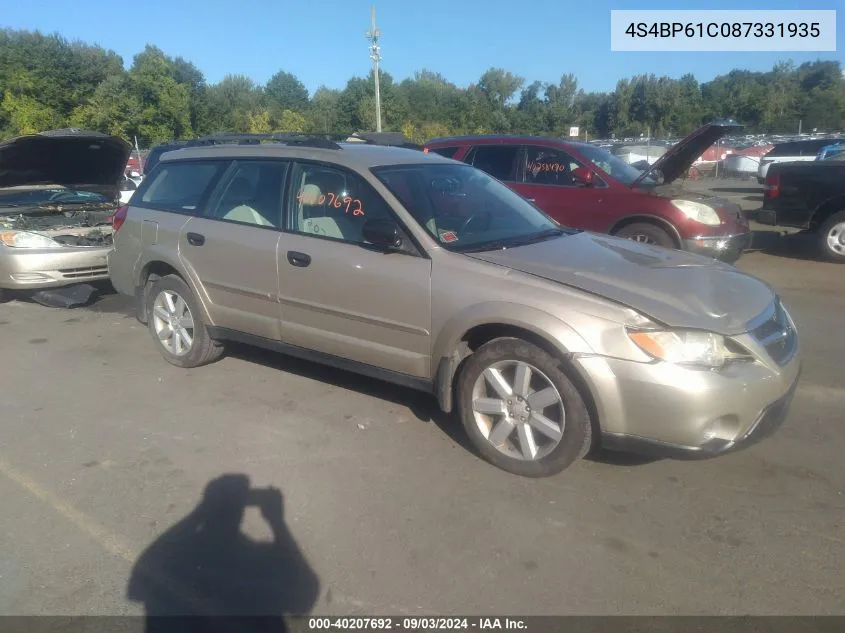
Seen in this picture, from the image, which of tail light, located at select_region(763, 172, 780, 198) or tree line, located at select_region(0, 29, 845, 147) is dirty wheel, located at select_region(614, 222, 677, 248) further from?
tree line, located at select_region(0, 29, 845, 147)

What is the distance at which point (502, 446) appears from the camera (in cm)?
376

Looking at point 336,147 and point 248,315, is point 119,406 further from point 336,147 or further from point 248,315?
point 336,147

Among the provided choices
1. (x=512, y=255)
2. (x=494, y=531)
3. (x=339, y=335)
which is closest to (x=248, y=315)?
(x=339, y=335)

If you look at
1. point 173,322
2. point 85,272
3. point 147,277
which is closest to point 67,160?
point 85,272

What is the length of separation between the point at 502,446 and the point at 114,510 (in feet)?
6.63

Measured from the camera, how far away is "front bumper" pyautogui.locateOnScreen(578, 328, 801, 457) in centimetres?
319

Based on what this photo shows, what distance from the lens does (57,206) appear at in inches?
330

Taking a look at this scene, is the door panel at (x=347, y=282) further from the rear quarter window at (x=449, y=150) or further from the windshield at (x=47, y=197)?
the windshield at (x=47, y=197)

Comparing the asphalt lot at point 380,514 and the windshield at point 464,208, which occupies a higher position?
the windshield at point 464,208

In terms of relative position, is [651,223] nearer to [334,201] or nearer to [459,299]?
[334,201]

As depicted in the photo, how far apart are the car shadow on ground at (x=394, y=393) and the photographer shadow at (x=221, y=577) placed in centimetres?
131

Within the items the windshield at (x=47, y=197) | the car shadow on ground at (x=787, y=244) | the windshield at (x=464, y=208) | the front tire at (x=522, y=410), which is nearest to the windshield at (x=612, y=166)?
the car shadow on ground at (x=787, y=244)

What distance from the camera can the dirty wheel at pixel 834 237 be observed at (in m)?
9.34

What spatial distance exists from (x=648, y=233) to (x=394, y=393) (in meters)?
4.58
